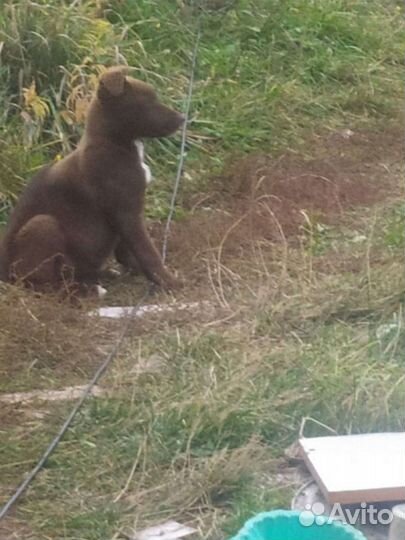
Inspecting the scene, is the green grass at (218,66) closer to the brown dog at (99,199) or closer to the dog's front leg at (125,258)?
the dog's front leg at (125,258)

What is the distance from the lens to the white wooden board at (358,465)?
3340 millimetres

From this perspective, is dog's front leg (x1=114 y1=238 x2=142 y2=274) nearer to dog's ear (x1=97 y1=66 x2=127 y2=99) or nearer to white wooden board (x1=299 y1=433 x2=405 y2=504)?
dog's ear (x1=97 y1=66 x2=127 y2=99)

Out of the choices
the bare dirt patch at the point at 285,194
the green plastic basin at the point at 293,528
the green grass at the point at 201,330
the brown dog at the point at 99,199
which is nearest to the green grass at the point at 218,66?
the green grass at the point at 201,330

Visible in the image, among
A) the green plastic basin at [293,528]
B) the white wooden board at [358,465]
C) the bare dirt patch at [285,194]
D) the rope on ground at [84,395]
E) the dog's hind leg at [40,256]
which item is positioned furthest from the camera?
the bare dirt patch at [285,194]

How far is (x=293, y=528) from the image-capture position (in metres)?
3.05

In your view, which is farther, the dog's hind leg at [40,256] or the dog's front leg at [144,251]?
the dog's front leg at [144,251]

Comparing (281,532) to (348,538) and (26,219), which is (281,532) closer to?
(348,538)

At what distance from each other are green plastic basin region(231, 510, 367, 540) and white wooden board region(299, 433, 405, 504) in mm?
299

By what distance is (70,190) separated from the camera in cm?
528

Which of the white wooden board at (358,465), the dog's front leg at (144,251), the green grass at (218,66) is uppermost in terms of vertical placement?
the white wooden board at (358,465)

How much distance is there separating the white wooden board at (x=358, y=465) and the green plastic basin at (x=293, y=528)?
0.98 ft

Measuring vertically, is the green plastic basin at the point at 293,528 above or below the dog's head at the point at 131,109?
above

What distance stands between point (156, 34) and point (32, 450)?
428cm

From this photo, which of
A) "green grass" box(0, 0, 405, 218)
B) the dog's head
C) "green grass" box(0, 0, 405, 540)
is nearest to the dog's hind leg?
"green grass" box(0, 0, 405, 540)
